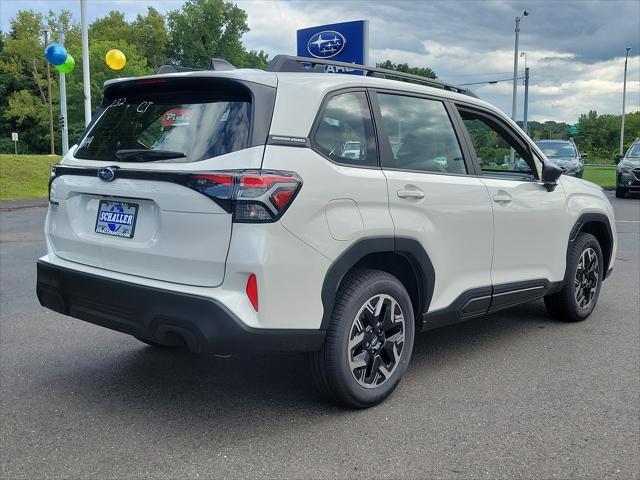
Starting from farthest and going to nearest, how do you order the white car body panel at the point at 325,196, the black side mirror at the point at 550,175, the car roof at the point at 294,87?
1. the black side mirror at the point at 550,175
2. the car roof at the point at 294,87
3. the white car body panel at the point at 325,196

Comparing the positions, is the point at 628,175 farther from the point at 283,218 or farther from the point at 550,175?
the point at 283,218

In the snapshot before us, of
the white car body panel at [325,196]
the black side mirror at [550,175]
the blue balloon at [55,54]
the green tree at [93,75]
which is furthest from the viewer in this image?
the green tree at [93,75]

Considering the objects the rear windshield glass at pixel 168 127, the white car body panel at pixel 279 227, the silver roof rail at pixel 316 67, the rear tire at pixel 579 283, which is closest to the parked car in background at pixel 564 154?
the rear tire at pixel 579 283

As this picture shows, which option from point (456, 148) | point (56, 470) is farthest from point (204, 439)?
point (456, 148)

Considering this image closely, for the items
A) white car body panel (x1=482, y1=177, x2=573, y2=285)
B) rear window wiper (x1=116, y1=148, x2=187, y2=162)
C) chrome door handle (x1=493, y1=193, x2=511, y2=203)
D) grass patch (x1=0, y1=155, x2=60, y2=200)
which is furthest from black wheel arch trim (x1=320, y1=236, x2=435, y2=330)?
grass patch (x1=0, y1=155, x2=60, y2=200)

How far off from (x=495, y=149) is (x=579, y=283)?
151 centimetres

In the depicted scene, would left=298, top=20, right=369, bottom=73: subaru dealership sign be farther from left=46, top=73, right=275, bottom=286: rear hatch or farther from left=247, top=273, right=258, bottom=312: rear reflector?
left=247, top=273, right=258, bottom=312: rear reflector

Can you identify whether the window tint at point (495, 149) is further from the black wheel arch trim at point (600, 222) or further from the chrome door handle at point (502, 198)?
the black wheel arch trim at point (600, 222)

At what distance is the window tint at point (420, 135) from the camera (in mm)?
3873

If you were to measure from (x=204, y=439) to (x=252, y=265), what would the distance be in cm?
97

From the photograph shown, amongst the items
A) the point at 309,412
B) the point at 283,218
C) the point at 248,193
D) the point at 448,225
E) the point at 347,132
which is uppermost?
the point at 347,132

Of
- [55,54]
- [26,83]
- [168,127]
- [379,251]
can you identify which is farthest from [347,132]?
[26,83]

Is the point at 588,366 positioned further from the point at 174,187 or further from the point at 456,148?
the point at 174,187

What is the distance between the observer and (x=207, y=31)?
76.4 meters
